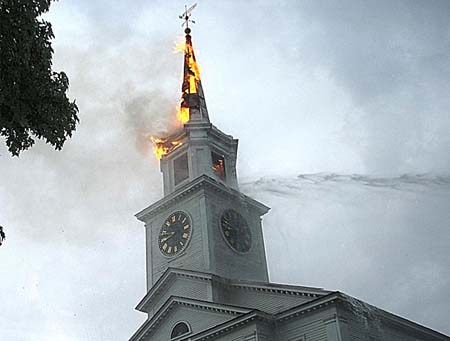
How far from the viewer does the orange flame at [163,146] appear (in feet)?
147

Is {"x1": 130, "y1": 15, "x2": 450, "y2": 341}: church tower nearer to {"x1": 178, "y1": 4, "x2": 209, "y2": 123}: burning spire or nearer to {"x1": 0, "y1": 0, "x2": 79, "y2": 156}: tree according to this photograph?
{"x1": 178, "y1": 4, "x2": 209, "y2": 123}: burning spire

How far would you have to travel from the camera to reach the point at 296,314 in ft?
101

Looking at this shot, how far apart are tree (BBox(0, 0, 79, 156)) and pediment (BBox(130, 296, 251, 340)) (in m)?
21.8

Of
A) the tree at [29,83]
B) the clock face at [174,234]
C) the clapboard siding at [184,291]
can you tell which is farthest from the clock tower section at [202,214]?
the tree at [29,83]

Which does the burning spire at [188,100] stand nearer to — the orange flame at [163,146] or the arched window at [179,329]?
the orange flame at [163,146]

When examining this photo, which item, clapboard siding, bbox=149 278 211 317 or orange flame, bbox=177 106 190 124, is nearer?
clapboard siding, bbox=149 278 211 317

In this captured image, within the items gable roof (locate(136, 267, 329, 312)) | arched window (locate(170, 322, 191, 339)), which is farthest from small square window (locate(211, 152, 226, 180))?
arched window (locate(170, 322, 191, 339))

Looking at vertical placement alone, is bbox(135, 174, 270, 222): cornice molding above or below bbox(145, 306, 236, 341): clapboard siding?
above

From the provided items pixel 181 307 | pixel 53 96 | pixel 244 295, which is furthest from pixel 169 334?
pixel 53 96

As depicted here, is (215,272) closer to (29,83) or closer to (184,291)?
(184,291)

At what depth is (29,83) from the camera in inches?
464

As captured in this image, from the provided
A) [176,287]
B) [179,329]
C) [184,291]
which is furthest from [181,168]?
[179,329]

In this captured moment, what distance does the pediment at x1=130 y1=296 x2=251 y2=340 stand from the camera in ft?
109

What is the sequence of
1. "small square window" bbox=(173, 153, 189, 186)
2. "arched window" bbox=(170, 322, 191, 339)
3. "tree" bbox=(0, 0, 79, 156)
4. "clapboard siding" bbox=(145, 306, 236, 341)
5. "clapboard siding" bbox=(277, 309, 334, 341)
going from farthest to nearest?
"small square window" bbox=(173, 153, 189, 186) < "arched window" bbox=(170, 322, 191, 339) < "clapboard siding" bbox=(145, 306, 236, 341) < "clapboard siding" bbox=(277, 309, 334, 341) < "tree" bbox=(0, 0, 79, 156)
